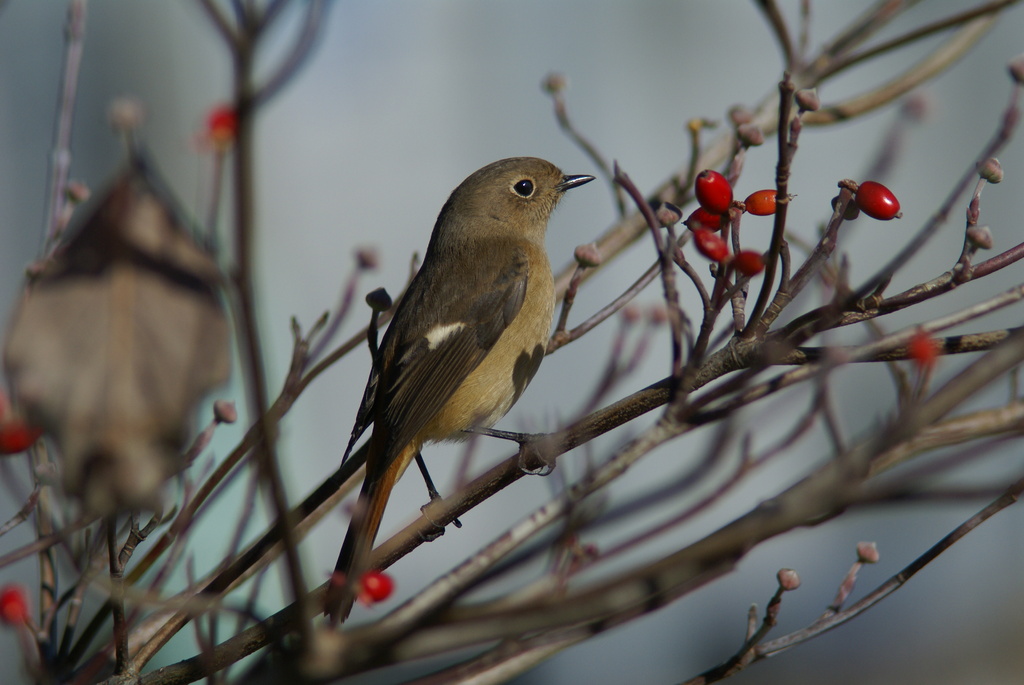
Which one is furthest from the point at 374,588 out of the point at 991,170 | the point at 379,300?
the point at 991,170

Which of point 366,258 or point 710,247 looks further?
point 366,258

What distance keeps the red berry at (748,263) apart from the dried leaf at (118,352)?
0.66 meters

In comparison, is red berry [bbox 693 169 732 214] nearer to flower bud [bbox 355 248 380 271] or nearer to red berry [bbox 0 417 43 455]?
flower bud [bbox 355 248 380 271]

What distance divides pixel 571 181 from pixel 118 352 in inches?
99.7

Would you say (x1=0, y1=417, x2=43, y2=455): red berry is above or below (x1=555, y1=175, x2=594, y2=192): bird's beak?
below

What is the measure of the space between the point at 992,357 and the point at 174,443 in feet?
2.40

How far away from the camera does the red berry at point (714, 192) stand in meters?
1.39

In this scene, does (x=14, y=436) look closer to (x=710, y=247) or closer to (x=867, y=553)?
(x=710, y=247)

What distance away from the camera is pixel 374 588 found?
141 centimetres

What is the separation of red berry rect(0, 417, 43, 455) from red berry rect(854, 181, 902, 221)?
45.1 inches

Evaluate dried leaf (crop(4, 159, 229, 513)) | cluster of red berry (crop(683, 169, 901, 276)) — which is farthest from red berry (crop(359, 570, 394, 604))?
cluster of red berry (crop(683, 169, 901, 276))

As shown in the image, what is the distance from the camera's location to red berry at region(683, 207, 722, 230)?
4.71 feet

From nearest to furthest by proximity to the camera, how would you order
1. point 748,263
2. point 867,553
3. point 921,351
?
point 921,351
point 748,263
point 867,553

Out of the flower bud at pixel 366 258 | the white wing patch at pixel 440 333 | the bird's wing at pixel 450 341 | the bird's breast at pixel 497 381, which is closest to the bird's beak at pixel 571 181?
the bird's wing at pixel 450 341
